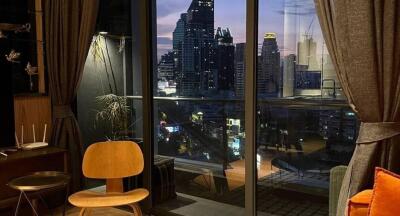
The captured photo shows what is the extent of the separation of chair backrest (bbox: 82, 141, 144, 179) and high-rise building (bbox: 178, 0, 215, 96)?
108 centimetres

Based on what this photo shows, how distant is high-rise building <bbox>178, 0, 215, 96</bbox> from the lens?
353 centimetres

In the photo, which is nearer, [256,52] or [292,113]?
[256,52]

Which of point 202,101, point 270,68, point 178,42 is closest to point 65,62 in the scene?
point 178,42

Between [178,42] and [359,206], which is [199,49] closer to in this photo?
[178,42]

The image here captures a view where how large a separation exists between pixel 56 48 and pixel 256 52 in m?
2.18

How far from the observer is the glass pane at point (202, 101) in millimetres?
3385

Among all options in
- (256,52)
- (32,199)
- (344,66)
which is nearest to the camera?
(344,66)

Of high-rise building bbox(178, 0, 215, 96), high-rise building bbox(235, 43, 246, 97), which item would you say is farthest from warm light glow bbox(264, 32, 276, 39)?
high-rise building bbox(178, 0, 215, 96)

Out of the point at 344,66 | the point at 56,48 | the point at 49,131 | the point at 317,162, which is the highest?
the point at 56,48

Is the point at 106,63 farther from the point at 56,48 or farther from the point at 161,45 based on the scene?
the point at 161,45

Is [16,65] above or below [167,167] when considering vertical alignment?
above

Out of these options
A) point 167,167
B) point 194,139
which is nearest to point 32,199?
point 167,167

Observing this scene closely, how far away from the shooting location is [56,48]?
12.4 feet

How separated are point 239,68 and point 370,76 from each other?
1275 millimetres
